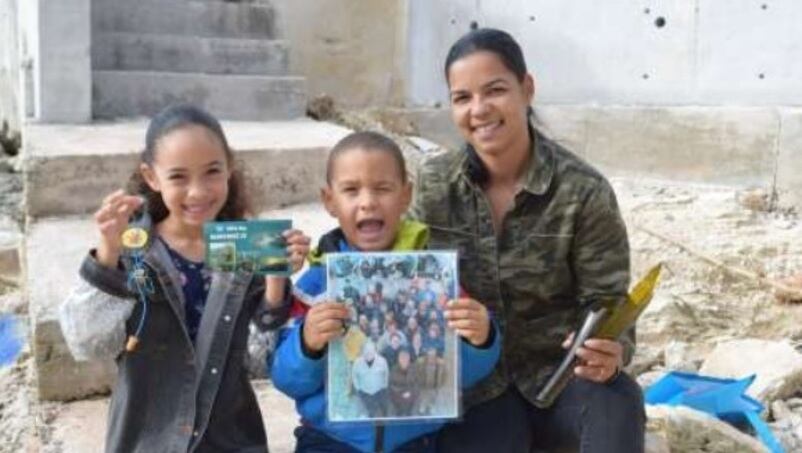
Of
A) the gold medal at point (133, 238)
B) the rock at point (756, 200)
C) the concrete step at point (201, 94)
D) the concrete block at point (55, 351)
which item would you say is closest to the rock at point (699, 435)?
the gold medal at point (133, 238)

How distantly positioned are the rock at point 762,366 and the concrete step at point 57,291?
1600 mm

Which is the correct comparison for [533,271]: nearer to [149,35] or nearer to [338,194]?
[338,194]

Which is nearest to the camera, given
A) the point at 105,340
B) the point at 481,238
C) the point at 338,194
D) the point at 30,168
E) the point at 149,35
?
the point at 105,340

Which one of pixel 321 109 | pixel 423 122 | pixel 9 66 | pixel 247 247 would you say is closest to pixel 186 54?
pixel 321 109

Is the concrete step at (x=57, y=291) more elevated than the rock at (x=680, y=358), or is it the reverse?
the concrete step at (x=57, y=291)

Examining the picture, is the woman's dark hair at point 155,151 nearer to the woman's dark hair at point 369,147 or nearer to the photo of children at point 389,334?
the woman's dark hair at point 369,147

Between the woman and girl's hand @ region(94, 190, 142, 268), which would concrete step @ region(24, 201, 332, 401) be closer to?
girl's hand @ region(94, 190, 142, 268)

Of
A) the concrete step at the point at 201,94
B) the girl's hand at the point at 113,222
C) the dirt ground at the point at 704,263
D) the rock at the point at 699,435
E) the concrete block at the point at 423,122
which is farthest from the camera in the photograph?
the concrete block at the point at 423,122

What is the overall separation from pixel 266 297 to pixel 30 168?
209 centimetres

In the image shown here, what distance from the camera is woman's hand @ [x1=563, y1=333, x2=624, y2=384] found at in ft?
5.76

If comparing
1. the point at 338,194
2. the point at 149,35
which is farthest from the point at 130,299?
the point at 149,35

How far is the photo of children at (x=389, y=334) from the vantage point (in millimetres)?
1729

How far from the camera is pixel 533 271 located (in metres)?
2.00

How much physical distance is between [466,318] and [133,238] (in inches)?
25.5
